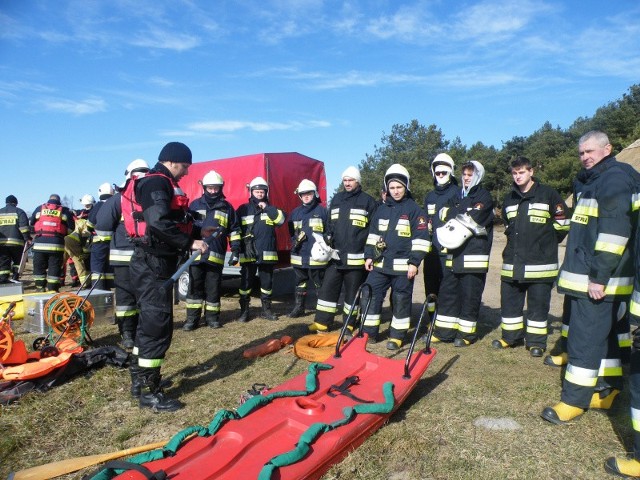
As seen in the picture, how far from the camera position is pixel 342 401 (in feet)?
11.7

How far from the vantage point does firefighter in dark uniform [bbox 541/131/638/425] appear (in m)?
3.50

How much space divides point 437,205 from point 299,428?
416 centimetres

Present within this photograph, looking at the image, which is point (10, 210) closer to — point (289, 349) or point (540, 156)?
point (289, 349)

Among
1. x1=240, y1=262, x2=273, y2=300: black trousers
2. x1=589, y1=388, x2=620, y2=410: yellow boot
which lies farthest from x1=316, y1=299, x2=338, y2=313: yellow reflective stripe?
x1=589, y1=388, x2=620, y2=410: yellow boot

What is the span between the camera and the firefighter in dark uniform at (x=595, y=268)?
3496 mm

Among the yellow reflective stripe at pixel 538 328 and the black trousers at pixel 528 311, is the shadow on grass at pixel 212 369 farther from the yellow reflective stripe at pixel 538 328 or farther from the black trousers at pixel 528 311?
the yellow reflective stripe at pixel 538 328

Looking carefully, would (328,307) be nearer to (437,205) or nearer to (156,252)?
(437,205)

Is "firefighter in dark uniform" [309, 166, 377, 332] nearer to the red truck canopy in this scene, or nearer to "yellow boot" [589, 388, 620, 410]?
the red truck canopy

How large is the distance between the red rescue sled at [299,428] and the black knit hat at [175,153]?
218 centimetres

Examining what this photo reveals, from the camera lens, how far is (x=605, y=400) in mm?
4055

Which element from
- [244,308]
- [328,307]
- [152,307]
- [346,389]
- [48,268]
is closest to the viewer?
[346,389]

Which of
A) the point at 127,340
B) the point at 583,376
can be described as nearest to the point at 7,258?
the point at 127,340

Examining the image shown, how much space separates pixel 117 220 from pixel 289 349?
2679mm

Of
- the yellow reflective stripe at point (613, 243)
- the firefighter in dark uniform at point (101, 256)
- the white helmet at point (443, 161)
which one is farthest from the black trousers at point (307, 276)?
the yellow reflective stripe at point (613, 243)
